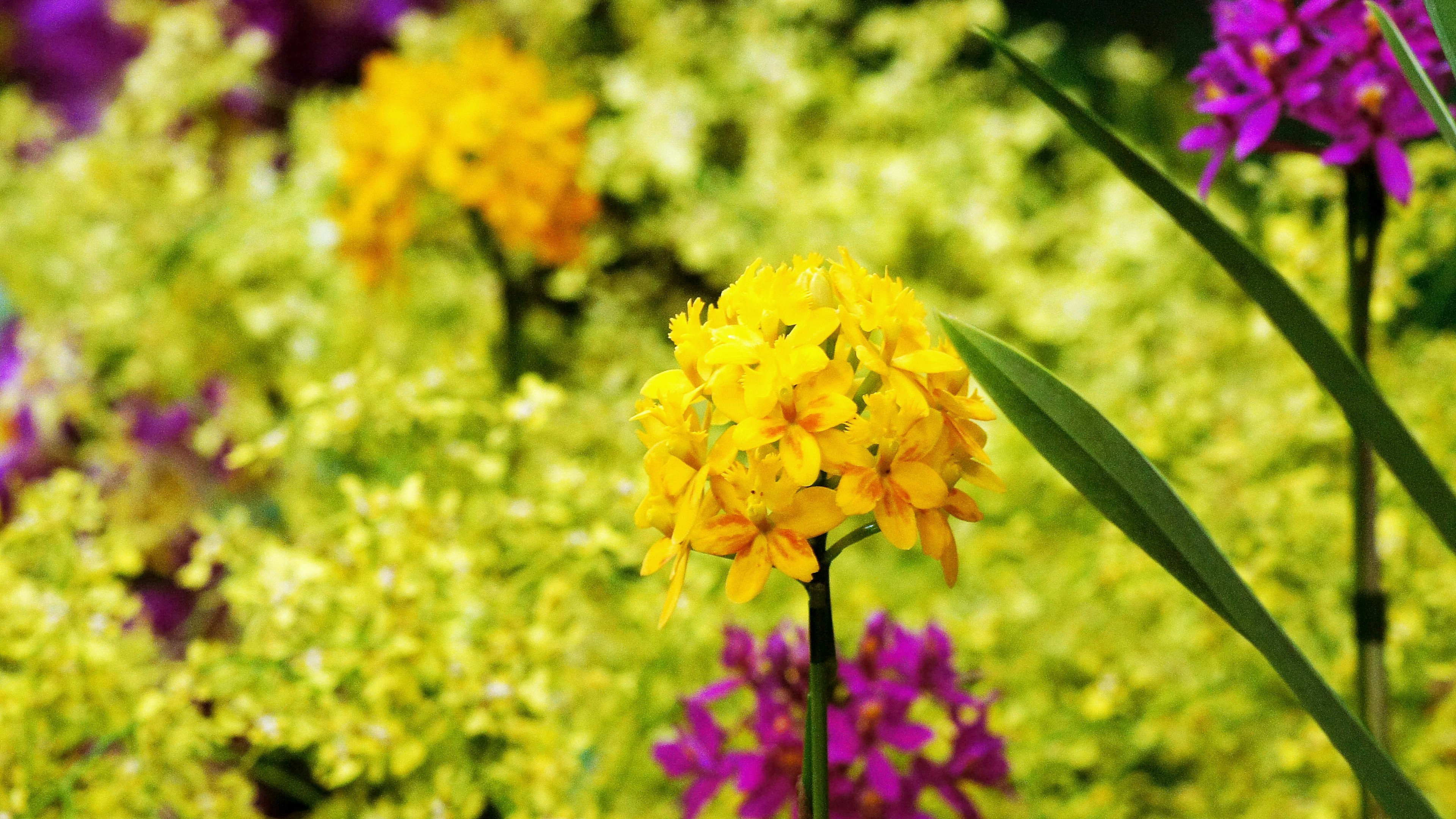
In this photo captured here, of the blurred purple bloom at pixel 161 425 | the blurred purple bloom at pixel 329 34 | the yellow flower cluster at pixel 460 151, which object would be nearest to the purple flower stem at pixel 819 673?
the yellow flower cluster at pixel 460 151

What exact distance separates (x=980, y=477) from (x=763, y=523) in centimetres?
9

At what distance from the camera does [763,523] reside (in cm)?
37

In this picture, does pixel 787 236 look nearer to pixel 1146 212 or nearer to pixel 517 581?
pixel 1146 212

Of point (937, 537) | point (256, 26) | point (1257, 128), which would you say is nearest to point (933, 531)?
point (937, 537)

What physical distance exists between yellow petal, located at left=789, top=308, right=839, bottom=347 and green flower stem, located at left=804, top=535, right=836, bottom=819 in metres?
0.08

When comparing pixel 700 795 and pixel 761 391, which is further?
pixel 700 795

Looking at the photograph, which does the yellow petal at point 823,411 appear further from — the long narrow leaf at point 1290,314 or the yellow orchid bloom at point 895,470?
the long narrow leaf at point 1290,314

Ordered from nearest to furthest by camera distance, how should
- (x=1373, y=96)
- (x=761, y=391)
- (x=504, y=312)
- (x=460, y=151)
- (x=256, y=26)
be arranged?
(x=761, y=391) → (x=1373, y=96) → (x=460, y=151) → (x=504, y=312) → (x=256, y=26)

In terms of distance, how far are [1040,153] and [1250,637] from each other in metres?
1.61

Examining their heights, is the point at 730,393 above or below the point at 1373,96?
below

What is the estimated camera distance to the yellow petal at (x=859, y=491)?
35 cm

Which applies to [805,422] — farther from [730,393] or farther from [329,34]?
[329,34]

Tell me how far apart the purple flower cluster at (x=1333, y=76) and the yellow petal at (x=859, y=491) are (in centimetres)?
30

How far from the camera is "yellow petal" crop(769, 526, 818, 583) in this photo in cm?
35
